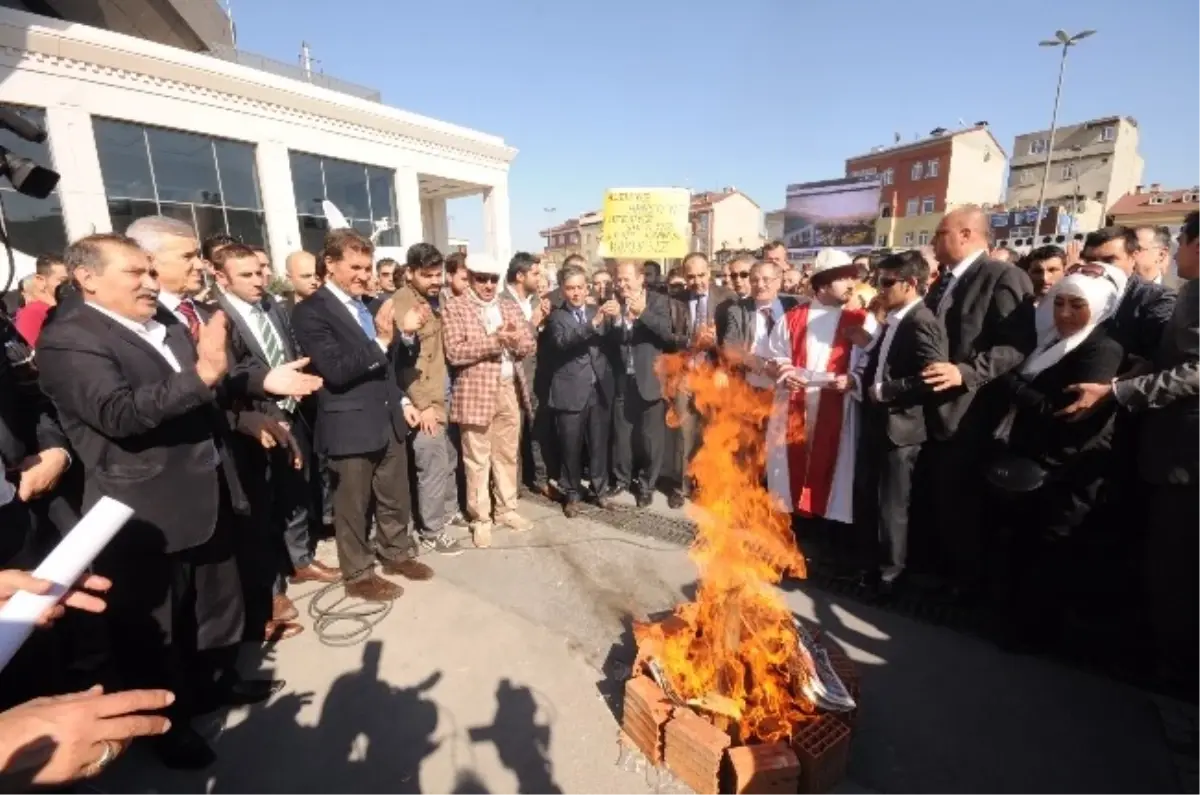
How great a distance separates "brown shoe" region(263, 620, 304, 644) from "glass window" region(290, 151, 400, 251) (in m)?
18.0

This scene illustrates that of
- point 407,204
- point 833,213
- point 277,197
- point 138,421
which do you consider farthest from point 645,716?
point 833,213

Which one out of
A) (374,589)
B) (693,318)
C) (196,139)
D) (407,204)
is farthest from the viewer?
(407,204)

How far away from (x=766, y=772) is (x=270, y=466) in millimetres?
3963

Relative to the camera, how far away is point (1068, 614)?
3.79m

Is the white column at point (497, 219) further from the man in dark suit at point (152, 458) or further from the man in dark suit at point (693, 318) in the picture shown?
the man in dark suit at point (152, 458)

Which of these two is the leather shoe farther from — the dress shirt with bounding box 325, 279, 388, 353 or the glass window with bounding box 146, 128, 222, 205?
the glass window with bounding box 146, 128, 222, 205

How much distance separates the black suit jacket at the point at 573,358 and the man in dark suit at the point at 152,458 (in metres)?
2.61

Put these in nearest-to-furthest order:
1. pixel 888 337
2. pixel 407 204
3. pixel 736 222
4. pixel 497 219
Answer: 1. pixel 888 337
2. pixel 407 204
3. pixel 497 219
4. pixel 736 222

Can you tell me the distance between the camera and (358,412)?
13.6 ft

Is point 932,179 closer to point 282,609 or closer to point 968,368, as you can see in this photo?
point 968,368

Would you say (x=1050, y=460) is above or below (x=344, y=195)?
below

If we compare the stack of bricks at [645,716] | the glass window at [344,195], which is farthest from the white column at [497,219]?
the stack of bricks at [645,716]

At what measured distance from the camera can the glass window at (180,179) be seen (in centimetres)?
1573

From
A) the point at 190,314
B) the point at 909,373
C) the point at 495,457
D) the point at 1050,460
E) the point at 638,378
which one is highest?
the point at 190,314
